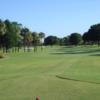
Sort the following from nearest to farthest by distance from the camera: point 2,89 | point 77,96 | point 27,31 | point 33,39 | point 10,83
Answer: point 77,96 → point 2,89 → point 10,83 → point 27,31 → point 33,39

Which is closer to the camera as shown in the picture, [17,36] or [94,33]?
[17,36]

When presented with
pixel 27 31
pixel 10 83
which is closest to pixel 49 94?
pixel 10 83

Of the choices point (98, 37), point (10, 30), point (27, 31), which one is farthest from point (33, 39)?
point (10, 30)

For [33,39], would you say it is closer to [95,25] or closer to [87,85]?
[95,25]

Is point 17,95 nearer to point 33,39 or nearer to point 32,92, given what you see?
point 32,92

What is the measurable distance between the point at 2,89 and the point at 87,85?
478 centimetres

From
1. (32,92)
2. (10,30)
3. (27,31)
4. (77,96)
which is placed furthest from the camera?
(27,31)

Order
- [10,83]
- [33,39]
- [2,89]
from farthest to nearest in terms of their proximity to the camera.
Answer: [33,39] → [10,83] → [2,89]

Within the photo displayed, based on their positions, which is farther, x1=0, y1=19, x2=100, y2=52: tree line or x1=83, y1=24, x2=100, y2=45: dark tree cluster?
x1=83, y1=24, x2=100, y2=45: dark tree cluster

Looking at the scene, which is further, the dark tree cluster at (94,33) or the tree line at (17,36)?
the dark tree cluster at (94,33)

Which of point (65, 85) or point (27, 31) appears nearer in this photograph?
point (65, 85)

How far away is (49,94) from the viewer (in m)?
18.2

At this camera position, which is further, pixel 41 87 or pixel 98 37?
pixel 98 37

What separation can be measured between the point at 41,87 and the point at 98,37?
522 feet
